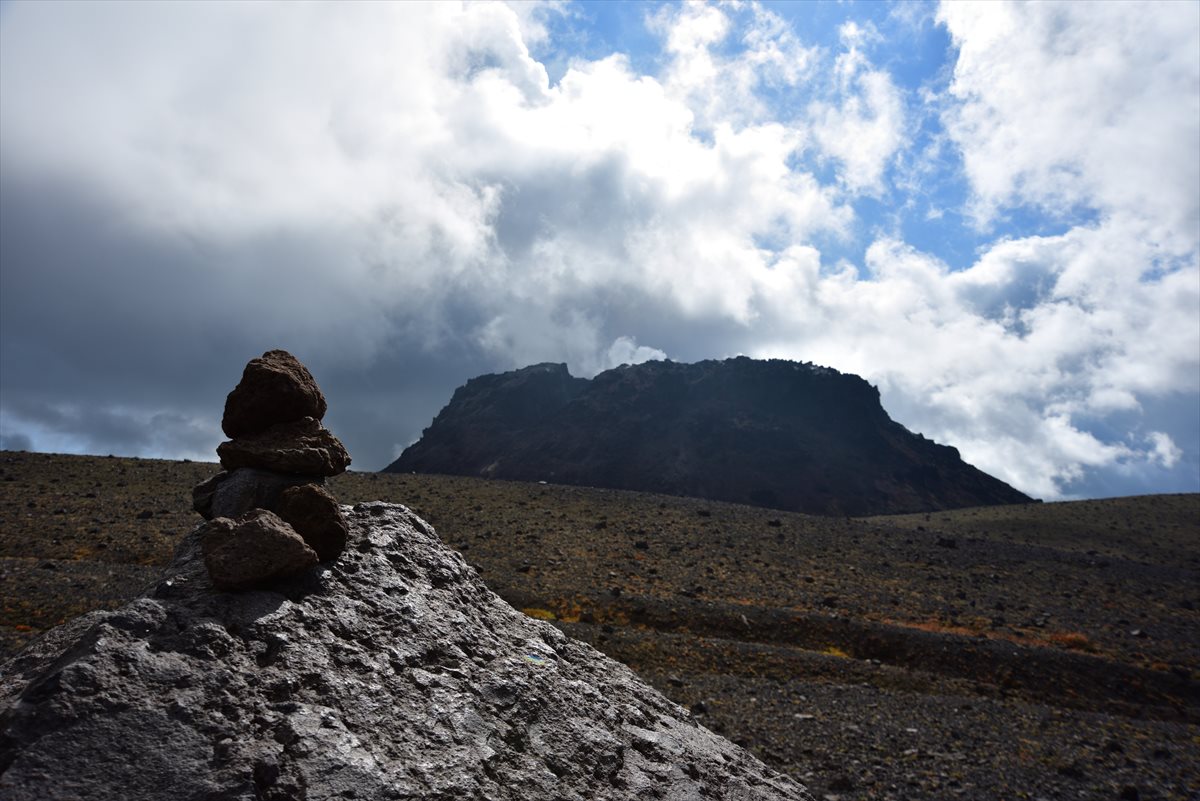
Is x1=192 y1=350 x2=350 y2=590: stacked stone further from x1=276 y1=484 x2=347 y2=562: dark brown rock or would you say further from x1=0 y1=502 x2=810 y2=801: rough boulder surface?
x1=0 y1=502 x2=810 y2=801: rough boulder surface

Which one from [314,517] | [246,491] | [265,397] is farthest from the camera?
[265,397]

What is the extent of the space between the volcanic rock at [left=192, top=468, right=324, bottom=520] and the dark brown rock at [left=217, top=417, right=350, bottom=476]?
6cm

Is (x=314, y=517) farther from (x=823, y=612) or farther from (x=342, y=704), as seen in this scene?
(x=823, y=612)

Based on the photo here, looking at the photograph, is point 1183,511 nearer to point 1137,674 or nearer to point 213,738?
point 1137,674

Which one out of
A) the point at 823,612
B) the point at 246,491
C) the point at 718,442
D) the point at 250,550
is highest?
the point at 718,442

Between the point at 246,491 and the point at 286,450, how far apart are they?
0.43 m

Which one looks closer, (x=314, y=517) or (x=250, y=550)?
(x=250, y=550)

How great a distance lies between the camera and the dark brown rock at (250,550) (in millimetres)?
4227

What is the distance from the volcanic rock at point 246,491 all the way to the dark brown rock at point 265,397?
408mm

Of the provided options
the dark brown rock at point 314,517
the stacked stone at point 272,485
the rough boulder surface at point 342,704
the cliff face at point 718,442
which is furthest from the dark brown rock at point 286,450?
the cliff face at point 718,442

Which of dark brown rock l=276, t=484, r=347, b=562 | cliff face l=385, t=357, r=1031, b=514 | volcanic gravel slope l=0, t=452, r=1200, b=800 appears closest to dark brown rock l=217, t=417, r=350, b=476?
dark brown rock l=276, t=484, r=347, b=562

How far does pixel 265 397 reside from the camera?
217 inches

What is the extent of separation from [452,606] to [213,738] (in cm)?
217

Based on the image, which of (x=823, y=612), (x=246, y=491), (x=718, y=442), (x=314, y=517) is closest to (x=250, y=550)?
(x=314, y=517)
